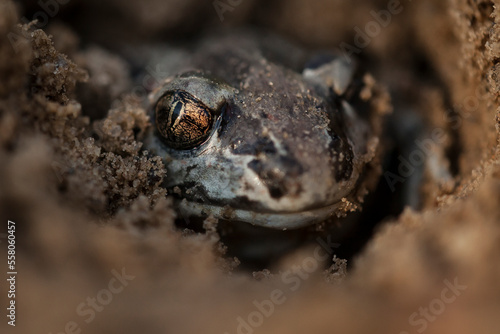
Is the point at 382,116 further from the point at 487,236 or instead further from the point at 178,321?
the point at 178,321

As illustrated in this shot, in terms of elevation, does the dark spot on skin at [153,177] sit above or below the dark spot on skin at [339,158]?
below

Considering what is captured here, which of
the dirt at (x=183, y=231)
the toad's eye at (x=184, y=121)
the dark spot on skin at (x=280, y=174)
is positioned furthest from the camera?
the toad's eye at (x=184, y=121)

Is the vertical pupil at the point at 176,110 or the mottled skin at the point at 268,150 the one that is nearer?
the mottled skin at the point at 268,150

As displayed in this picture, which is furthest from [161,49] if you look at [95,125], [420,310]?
[420,310]

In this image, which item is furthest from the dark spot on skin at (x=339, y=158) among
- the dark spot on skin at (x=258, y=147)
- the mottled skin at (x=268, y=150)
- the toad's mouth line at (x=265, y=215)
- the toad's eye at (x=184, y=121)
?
the toad's eye at (x=184, y=121)

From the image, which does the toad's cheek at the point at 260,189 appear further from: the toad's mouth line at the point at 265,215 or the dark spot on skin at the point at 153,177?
the dark spot on skin at the point at 153,177

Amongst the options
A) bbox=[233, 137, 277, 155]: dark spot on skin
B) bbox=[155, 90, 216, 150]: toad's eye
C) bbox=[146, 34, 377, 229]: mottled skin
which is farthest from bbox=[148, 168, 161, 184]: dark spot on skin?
bbox=[233, 137, 277, 155]: dark spot on skin

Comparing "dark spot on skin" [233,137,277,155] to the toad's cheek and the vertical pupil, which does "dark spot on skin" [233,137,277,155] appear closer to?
the toad's cheek
